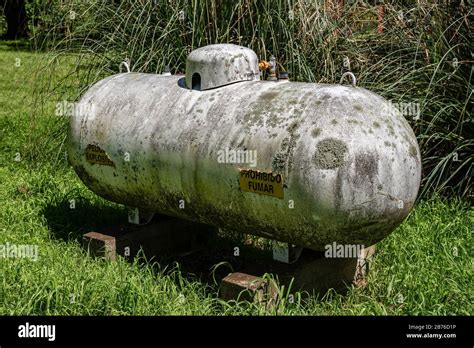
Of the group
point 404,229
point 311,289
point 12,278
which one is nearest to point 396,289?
point 311,289

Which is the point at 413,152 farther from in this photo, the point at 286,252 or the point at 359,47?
the point at 359,47

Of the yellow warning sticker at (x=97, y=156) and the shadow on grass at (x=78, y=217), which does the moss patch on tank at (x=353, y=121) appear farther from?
the shadow on grass at (x=78, y=217)

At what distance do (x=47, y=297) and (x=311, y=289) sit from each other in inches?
55.0

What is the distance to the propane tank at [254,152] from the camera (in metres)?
3.42

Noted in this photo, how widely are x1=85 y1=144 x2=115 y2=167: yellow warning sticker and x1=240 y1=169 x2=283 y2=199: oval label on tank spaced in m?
1.08

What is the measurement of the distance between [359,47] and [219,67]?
2.36 meters

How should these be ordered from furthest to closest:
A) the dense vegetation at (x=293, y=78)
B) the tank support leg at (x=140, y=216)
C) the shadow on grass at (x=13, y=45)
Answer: the shadow on grass at (x=13, y=45)
the tank support leg at (x=140, y=216)
the dense vegetation at (x=293, y=78)

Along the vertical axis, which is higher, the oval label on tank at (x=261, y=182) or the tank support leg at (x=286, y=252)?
the oval label on tank at (x=261, y=182)

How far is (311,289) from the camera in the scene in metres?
3.96

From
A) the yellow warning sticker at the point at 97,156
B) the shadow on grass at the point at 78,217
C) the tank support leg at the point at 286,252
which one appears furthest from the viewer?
the shadow on grass at the point at 78,217

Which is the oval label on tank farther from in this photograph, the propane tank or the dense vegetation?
the dense vegetation

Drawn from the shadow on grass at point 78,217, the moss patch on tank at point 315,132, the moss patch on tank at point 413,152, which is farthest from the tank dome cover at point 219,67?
the shadow on grass at point 78,217

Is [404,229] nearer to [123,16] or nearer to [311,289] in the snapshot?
[311,289]

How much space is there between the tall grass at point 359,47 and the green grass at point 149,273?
506 mm
